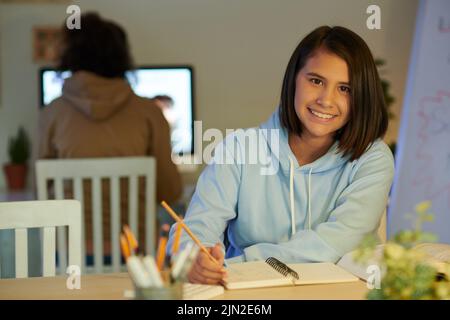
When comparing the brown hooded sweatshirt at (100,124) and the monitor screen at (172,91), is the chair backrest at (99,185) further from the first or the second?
the monitor screen at (172,91)

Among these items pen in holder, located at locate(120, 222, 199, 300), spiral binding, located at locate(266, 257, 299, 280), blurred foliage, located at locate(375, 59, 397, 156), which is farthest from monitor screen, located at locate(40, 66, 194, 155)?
pen in holder, located at locate(120, 222, 199, 300)

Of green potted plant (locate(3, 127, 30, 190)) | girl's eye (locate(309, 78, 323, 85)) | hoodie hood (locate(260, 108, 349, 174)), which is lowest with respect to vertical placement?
green potted plant (locate(3, 127, 30, 190))

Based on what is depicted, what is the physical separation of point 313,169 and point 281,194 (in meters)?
0.08

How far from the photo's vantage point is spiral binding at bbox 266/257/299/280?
3.75ft

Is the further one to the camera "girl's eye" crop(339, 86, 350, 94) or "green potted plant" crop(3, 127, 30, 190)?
"green potted plant" crop(3, 127, 30, 190)

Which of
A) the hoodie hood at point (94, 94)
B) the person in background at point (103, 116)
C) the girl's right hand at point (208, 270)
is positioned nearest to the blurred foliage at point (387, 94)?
the person in background at point (103, 116)

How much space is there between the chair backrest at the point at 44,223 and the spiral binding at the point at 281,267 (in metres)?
0.38

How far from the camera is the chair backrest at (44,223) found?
136 cm

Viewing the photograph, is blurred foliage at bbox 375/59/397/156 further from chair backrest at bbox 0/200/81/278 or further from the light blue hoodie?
chair backrest at bbox 0/200/81/278

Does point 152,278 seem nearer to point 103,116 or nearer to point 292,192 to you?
point 292,192

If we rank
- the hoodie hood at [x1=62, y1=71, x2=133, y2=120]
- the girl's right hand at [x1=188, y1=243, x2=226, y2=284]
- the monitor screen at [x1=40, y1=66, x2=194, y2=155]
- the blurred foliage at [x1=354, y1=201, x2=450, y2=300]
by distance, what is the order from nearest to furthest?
1. the blurred foliage at [x1=354, y1=201, x2=450, y2=300]
2. the girl's right hand at [x1=188, y1=243, x2=226, y2=284]
3. the hoodie hood at [x1=62, y1=71, x2=133, y2=120]
4. the monitor screen at [x1=40, y1=66, x2=194, y2=155]

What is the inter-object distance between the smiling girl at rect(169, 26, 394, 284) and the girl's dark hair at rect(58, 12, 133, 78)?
1.19 meters

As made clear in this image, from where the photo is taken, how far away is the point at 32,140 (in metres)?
3.17
